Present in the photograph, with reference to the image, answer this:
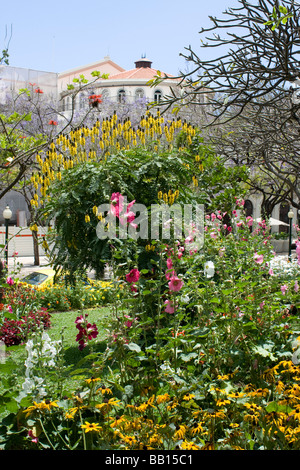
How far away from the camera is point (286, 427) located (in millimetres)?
2287

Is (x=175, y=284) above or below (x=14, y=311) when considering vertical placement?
above

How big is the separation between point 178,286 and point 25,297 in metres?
6.05

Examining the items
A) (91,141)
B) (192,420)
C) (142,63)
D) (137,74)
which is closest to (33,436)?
(192,420)

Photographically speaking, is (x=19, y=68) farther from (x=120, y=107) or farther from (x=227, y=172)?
(x=227, y=172)


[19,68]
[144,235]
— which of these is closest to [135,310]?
[144,235]

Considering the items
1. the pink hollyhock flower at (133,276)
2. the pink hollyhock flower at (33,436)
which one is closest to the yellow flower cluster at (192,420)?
the pink hollyhock flower at (33,436)

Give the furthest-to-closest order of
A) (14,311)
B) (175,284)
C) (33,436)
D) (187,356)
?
(14,311) < (175,284) < (187,356) < (33,436)

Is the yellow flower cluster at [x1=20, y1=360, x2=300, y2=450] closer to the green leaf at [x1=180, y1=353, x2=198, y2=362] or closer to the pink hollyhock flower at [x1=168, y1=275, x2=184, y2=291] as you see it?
the green leaf at [x1=180, y1=353, x2=198, y2=362]

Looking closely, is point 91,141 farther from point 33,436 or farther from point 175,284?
point 33,436

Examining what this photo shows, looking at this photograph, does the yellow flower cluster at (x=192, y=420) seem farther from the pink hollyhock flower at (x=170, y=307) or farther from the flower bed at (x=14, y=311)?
the flower bed at (x=14, y=311)

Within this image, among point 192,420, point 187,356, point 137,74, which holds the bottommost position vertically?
point 192,420

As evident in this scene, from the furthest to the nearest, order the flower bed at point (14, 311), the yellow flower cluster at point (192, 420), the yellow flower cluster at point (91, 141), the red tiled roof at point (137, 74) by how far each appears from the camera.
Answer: the red tiled roof at point (137, 74) < the flower bed at point (14, 311) < the yellow flower cluster at point (91, 141) < the yellow flower cluster at point (192, 420)

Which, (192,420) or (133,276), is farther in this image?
(133,276)

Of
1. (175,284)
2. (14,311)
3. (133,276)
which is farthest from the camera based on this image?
(14,311)
